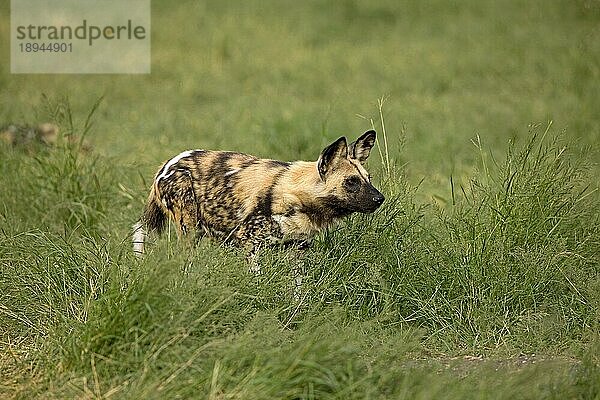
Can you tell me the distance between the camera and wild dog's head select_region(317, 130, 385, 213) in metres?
4.97

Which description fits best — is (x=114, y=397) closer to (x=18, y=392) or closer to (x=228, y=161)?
(x=18, y=392)

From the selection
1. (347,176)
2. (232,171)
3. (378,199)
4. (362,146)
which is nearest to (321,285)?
(378,199)

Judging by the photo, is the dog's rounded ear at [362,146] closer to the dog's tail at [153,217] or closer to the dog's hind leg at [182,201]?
the dog's hind leg at [182,201]

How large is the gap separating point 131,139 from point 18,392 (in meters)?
4.77

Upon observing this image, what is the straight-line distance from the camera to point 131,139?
8422 mm

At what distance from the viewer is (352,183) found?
502cm

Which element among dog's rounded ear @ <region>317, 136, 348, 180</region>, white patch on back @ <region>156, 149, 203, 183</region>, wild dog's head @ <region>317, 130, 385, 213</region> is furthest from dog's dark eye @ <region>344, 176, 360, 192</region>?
white patch on back @ <region>156, 149, 203, 183</region>

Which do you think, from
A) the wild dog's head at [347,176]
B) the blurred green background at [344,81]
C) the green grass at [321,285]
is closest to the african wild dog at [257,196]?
the wild dog's head at [347,176]

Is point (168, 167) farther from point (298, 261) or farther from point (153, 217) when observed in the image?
point (298, 261)

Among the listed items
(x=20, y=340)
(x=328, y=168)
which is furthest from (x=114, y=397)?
(x=328, y=168)

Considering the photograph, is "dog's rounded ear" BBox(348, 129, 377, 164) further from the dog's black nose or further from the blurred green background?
the blurred green background

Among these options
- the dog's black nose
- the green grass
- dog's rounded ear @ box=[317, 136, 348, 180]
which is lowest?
the green grass

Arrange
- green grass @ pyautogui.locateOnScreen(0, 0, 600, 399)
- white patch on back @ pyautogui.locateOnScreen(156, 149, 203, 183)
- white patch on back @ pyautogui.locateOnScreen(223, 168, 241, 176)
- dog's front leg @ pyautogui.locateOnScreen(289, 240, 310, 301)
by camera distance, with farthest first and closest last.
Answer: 1. white patch on back @ pyautogui.locateOnScreen(156, 149, 203, 183)
2. white patch on back @ pyautogui.locateOnScreen(223, 168, 241, 176)
3. dog's front leg @ pyautogui.locateOnScreen(289, 240, 310, 301)
4. green grass @ pyautogui.locateOnScreen(0, 0, 600, 399)

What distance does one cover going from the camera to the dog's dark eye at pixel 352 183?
5.01m
